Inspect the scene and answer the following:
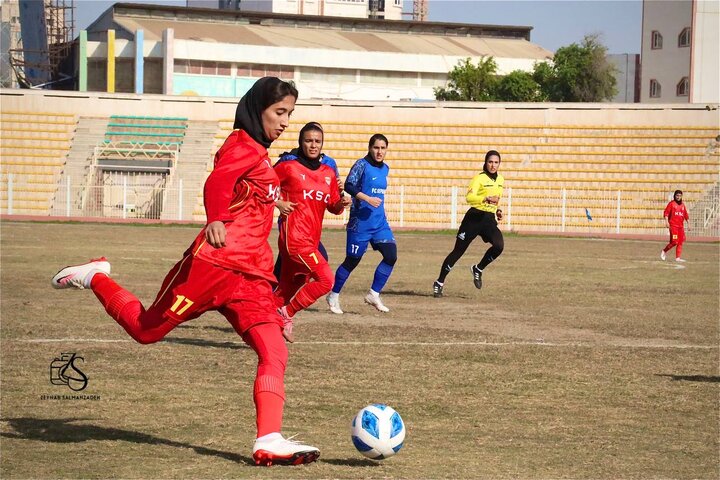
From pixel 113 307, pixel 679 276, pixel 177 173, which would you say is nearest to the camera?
pixel 113 307

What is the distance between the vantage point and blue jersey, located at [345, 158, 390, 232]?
14.3 m

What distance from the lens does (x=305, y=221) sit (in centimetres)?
1108

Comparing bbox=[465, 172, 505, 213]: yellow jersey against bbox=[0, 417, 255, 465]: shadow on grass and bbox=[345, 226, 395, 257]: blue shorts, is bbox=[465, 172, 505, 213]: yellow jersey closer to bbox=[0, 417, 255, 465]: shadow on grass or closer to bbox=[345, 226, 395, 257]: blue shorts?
bbox=[345, 226, 395, 257]: blue shorts

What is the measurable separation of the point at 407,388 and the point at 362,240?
5.89 metres

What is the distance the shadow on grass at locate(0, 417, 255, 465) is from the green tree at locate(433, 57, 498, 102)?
70686mm

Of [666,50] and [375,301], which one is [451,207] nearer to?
[375,301]

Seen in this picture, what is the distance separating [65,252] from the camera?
76.9 feet

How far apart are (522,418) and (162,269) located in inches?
535

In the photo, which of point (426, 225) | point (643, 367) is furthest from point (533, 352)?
point (426, 225)

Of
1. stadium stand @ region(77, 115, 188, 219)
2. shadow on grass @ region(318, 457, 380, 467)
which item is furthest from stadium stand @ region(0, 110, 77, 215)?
shadow on grass @ region(318, 457, 380, 467)

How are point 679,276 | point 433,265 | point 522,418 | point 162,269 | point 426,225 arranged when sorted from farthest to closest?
point 426,225
point 433,265
point 679,276
point 162,269
point 522,418

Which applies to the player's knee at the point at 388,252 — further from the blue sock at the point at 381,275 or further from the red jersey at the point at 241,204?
the red jersey at the point at 241,204

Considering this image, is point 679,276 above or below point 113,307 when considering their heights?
below

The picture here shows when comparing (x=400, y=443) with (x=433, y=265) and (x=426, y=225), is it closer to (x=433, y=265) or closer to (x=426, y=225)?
(x=433, y=265)
